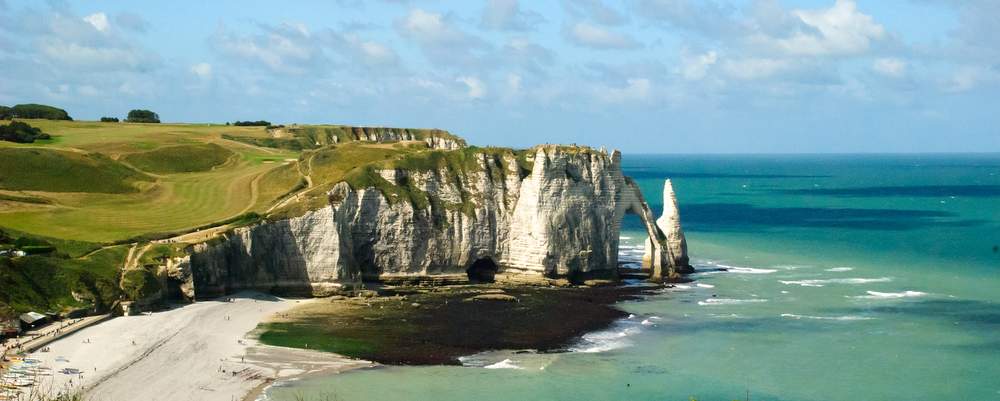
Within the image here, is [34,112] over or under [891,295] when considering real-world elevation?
over

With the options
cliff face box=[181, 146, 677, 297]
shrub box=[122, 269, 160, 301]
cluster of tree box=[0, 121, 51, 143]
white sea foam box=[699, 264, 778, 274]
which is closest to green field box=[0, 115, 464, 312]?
shrub box=[122, 269, 160, 301]

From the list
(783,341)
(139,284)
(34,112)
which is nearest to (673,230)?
(783,341)

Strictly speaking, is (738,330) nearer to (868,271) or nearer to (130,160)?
(868,271)

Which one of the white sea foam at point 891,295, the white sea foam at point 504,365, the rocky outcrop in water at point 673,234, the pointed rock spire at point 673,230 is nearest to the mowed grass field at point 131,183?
the white sea foam at point 504,365

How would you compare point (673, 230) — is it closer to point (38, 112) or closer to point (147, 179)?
point (147, 179)

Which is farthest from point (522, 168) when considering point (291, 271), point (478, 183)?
point (291, 271)
